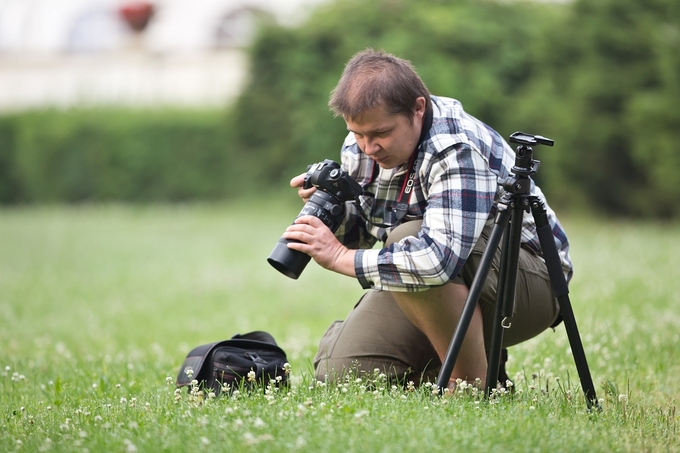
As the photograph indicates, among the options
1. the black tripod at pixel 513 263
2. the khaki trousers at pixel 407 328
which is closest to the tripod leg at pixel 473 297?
the black tripod at pixel 513 263

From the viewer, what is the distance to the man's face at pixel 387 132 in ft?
10.7

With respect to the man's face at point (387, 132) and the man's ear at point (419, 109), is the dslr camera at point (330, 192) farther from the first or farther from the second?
the man's ear at point (419, 109)

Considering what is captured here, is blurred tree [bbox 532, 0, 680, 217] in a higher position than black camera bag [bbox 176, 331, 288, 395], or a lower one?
higher

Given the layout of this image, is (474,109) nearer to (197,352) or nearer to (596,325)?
(596,325)

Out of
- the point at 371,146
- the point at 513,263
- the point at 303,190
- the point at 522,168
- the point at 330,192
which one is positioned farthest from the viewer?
the point at 303,190

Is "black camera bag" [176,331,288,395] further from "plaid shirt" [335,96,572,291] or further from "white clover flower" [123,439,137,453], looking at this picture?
"white clover flower" [123,439,137,453]

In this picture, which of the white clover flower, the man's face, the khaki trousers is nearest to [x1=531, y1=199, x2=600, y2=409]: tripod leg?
the khaki trousers

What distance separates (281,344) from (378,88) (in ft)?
10.1

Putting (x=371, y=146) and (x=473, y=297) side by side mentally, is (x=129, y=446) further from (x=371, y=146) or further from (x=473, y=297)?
(x=371, y=146)

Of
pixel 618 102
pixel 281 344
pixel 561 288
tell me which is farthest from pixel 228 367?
pixel 618 102

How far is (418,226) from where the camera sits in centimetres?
340

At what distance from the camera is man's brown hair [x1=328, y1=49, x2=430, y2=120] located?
3219 mm

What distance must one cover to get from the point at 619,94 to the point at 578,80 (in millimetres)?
716

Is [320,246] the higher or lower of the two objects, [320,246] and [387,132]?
the lower
